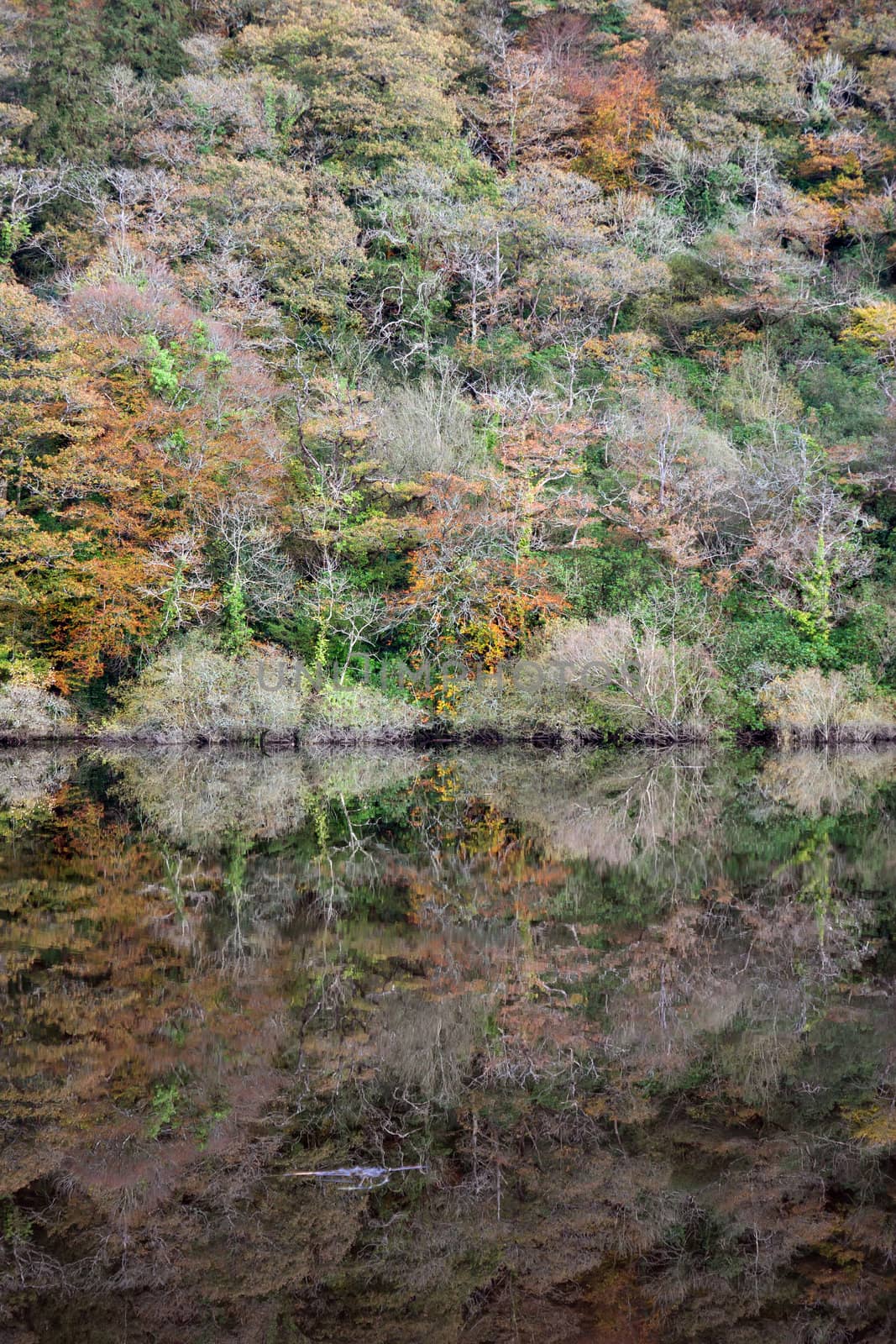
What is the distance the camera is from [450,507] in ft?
87.6

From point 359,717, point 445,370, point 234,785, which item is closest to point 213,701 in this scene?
point 359,717

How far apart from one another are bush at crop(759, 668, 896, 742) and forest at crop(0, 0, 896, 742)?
9 centimetres

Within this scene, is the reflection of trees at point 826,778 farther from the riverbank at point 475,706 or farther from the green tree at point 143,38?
the green tree at point 143,38

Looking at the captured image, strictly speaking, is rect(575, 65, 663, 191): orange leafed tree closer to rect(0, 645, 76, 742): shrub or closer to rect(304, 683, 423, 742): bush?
rect(304, 683, 423, 742): bush

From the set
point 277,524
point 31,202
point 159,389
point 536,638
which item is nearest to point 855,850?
point 536,638

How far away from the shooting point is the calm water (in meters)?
3.86

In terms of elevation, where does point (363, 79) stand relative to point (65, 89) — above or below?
above

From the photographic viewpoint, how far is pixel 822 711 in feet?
76.9

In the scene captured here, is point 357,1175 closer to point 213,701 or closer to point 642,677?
point 642,677

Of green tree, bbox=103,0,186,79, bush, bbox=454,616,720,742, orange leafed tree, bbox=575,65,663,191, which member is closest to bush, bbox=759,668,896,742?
bush, bbox=454,616,720,742

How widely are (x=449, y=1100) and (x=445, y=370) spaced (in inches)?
1149

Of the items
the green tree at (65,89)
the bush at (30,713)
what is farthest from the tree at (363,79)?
the bush at (30,713)

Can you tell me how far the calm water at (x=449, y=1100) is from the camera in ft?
12.7

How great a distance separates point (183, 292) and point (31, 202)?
7.30 metres
